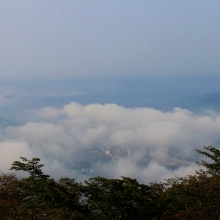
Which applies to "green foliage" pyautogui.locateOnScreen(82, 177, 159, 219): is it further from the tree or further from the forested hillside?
the tree

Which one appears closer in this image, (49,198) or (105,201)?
(105,201)

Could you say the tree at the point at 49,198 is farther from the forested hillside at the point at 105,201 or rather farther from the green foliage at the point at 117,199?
the green foliage at the point at 117,199

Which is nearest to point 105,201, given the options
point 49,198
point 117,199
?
point 117,199

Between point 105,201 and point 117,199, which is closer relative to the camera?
point 105,201

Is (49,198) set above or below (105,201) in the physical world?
below

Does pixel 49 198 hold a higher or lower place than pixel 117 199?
lower

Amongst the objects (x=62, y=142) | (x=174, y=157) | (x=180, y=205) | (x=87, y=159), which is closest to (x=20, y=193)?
(x=180, y=205)

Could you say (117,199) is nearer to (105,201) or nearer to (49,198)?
(105,201)

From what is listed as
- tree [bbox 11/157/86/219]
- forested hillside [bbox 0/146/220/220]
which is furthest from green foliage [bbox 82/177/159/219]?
tree [bbox 11/157/86/219]

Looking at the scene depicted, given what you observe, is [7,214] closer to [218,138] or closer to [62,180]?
[62,180]

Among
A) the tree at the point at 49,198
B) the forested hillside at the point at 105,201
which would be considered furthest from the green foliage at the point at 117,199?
the tree at the point at 49,198

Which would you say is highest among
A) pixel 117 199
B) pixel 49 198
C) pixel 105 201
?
pixel 117 199
